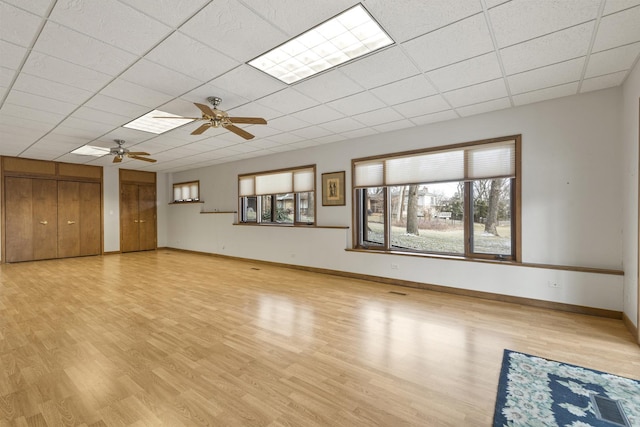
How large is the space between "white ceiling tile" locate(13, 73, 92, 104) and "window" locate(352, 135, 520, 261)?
441cm

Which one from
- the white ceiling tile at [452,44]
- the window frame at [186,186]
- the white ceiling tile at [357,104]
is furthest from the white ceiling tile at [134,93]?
the window frame at [186,186]

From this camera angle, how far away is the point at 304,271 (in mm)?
6559

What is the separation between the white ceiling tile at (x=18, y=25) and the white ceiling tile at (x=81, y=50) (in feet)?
0.19

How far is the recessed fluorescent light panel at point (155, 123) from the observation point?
4.51m

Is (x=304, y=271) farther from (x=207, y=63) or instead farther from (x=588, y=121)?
(x=588, y=121)

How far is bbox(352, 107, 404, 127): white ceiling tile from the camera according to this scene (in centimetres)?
439

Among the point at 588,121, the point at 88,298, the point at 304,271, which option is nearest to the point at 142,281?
the point at 88,298

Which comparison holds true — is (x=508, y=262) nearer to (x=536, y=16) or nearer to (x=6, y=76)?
(x=536, y=16)

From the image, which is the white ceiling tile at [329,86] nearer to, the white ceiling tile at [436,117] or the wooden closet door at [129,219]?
the white ceiling tile at [436,117]

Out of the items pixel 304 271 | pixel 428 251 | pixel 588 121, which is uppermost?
pixel 588 121

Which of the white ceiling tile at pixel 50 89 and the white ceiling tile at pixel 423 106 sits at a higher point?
the white ceiling tile at pixel 423 106

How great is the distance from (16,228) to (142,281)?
17.2ft

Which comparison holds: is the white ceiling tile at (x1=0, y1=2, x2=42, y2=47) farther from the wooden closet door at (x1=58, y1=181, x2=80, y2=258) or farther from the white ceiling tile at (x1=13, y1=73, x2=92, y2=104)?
the wooden closet door at (x1=58, y1=181, x2=80, y2=258)

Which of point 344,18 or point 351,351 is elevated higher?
point 344,18
